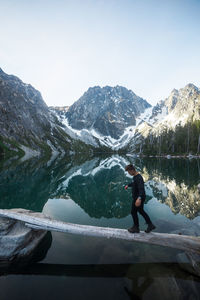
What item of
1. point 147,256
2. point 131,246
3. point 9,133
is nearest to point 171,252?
point 147,256

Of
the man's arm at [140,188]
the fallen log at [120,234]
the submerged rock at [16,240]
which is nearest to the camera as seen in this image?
the fallen log at [120,234]

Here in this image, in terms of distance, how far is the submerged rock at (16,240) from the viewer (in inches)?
334

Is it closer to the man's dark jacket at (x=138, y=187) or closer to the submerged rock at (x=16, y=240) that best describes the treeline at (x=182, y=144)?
the man's dark jacket at (x=138, y=187)

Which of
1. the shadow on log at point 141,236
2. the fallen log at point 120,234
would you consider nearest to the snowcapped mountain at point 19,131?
the shadow on log at point 141,236

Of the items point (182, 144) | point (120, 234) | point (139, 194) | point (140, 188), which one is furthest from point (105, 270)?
point (182, 144)

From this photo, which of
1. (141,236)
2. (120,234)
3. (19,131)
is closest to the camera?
(141,236)

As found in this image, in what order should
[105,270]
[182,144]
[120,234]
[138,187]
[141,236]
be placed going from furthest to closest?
[182,144]
[120,234]
[141,236]
[138,187]
[105,270]

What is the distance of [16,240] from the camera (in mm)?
8711

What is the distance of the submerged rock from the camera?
8.47m

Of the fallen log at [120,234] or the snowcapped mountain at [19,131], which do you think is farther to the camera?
the snowcapped mountain at [19,131]

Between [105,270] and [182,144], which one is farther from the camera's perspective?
[182,144]

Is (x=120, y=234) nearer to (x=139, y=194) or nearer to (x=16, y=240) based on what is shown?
(x=139, y=194)

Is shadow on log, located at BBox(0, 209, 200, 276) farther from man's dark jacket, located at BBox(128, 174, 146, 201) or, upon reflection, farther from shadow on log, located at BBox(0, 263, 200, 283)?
man's dark jacket, located at BBox(128, 174, 146, 201)

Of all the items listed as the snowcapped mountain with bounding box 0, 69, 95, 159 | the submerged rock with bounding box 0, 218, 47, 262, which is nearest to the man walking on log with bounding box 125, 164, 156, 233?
the submerged rock with bounding box 0, 218, 47, 262
